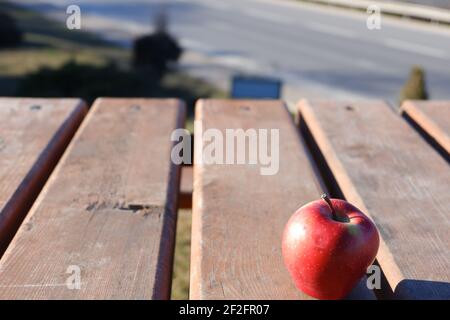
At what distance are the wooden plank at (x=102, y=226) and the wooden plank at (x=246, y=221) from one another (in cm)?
8

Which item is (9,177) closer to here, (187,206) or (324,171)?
(187,206)

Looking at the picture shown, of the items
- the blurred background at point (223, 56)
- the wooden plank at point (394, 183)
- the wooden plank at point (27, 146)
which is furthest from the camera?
the blurred background at point (223, 56)

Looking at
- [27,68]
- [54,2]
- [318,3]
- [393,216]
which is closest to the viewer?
[393,216]

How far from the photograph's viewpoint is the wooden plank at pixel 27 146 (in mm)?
1497

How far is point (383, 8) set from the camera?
15.8 metres

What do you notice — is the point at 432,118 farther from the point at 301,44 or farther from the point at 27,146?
the point at 301,44

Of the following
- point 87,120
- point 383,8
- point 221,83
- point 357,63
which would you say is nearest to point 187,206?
point 87,120

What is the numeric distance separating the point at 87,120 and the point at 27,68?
7236 mm

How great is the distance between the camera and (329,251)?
1109 mm

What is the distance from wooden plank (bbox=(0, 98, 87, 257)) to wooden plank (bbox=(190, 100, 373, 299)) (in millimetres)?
418

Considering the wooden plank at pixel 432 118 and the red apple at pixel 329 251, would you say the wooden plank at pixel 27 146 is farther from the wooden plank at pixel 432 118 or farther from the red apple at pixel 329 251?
the wooden plank at pixel 432 118

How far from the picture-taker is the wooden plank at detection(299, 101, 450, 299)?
1229 mm

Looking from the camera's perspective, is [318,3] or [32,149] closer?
[32,149]

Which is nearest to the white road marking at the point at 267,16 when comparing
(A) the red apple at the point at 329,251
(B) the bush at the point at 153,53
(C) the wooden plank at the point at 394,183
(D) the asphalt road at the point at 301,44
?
(D) the asphalt road at the point at 301,44
